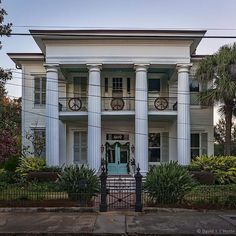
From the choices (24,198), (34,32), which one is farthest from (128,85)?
(24,198)

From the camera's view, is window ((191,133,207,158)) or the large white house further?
window ((191,133,207,158))

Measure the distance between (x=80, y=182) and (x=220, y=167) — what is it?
10.9 metres

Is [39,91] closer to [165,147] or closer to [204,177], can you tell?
[165,147]

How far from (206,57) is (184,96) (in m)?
Result: 2.97

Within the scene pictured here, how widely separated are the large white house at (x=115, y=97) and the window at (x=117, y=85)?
0.07 m

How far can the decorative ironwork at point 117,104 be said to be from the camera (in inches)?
1113

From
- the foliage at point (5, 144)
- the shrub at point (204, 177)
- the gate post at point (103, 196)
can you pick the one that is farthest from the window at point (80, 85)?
the gate post at point (103, 196)

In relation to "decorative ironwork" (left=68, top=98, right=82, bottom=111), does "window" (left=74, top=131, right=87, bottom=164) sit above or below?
below

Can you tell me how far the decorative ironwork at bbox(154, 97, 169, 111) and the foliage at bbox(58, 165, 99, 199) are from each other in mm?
12609

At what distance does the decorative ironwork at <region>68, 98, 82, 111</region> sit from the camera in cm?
2825

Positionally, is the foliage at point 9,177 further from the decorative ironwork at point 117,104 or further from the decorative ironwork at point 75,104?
the decorative ironwork at point 117,104

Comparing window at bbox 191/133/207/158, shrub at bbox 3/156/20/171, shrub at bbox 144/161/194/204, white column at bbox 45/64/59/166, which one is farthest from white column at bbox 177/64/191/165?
shrub at bbox 144/161/194/204

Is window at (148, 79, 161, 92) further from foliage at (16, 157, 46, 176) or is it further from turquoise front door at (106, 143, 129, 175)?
foliage at (16, 157, 46, 176)

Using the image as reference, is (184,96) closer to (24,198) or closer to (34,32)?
(34,32)
